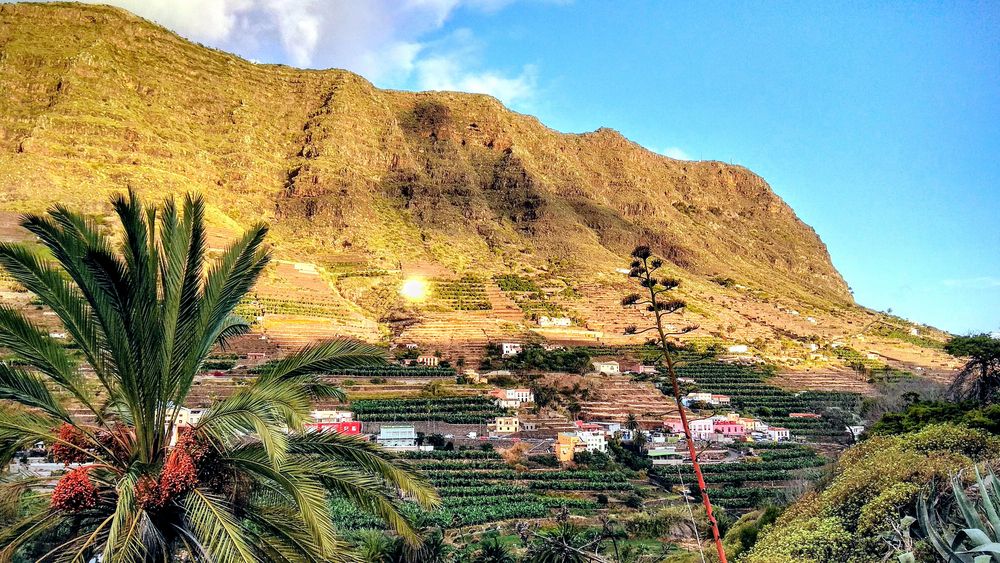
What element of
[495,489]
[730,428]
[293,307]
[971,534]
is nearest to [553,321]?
[293,307]

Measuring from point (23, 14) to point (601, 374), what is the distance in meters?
96.8

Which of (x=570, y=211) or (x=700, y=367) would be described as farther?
(x=570, y=211)

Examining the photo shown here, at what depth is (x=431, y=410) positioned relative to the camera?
5172 cm

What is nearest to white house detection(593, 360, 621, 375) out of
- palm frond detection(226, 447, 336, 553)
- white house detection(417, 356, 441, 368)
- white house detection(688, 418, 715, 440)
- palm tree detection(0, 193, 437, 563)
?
white house detection(688, 418, 715, 440)

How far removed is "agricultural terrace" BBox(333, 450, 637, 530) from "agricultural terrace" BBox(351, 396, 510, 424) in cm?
501

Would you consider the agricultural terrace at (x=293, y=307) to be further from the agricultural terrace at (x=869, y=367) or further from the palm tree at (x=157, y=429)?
the palm tree at (x=157, y=429)

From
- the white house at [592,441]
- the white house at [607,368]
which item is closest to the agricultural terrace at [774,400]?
the white house at [607,368]

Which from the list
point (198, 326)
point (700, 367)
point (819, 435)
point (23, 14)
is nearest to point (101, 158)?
point (23, 14)

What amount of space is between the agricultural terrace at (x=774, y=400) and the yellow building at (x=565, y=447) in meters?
17.4

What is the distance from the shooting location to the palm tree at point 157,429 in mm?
6535

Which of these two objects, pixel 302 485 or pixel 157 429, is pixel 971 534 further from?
pixel 157 429

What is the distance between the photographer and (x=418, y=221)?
338 feet

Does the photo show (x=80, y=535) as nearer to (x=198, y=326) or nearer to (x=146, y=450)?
Result: (x=146, y=450)

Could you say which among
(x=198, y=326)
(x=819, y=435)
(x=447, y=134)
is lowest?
(x=819, y=435)
